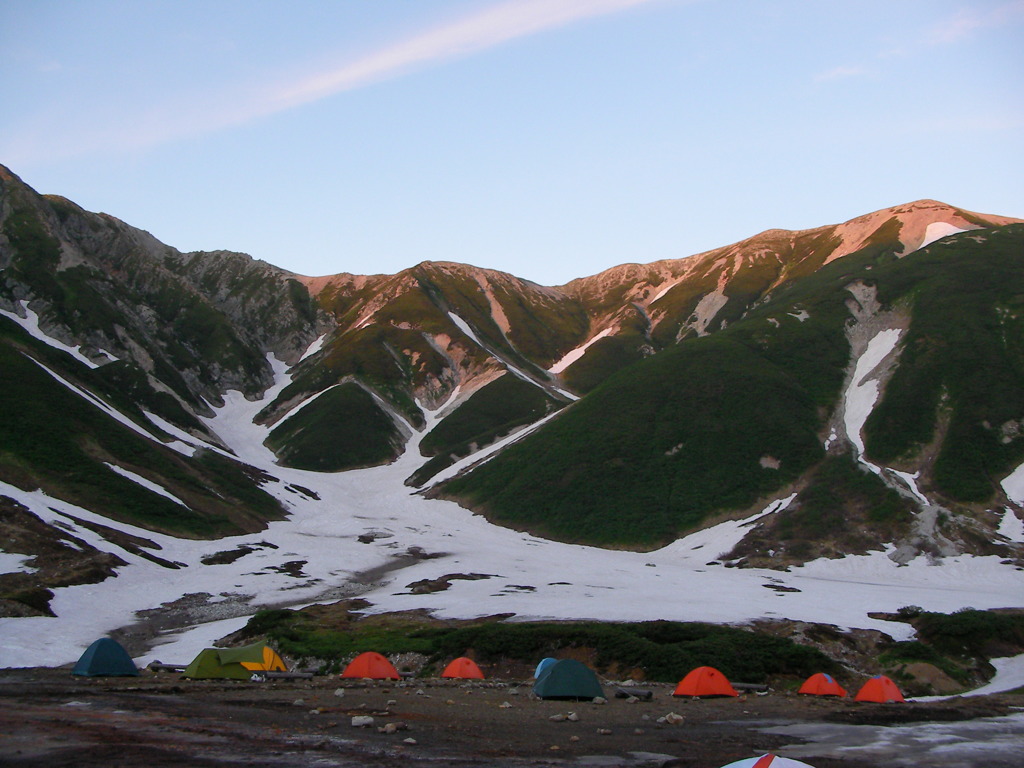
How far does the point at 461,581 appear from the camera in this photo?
261 feet

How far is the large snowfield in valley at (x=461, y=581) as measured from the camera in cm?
5762

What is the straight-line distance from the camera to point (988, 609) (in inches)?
2554

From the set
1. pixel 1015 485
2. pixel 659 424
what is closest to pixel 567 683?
pixel 1015 485

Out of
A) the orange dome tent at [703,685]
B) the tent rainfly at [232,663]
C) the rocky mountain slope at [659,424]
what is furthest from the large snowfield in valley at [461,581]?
the orange dome tent at [703,685]

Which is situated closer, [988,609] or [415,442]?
[988,609]

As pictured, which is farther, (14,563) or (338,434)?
(338,434)

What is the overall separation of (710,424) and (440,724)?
111312mm

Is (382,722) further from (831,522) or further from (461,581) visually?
(831,522)

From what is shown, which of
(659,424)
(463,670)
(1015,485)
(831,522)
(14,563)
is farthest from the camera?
(659,424)

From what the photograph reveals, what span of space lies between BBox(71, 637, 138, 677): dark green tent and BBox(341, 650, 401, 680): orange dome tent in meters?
10.1

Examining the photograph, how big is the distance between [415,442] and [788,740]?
15922 centimetres

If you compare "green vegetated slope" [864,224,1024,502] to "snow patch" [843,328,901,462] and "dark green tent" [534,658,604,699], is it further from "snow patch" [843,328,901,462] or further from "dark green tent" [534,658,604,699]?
"dark green tent" [534,658,604,699]

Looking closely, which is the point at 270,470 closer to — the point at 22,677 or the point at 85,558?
the point at 85,558

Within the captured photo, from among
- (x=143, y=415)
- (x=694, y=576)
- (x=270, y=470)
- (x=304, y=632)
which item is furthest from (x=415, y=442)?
(x=304, y=632)
